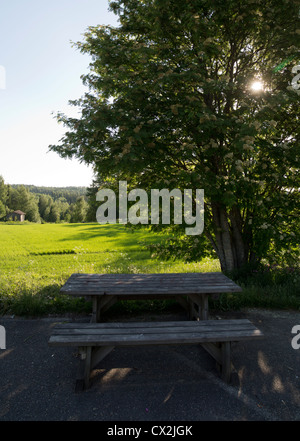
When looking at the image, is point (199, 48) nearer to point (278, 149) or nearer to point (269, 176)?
point (278, 149)

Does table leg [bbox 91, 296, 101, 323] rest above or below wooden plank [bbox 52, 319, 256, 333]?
below

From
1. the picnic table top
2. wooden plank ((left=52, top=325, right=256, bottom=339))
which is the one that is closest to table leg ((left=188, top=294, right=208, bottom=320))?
the picnic table top

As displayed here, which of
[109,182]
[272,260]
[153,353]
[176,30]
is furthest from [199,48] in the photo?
[153,353]

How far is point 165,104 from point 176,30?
1677 mm

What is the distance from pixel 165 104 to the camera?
16.6 ft

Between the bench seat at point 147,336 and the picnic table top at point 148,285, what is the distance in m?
0.61

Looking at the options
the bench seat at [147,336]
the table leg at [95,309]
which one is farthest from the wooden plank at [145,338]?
the table leg at [95,309]

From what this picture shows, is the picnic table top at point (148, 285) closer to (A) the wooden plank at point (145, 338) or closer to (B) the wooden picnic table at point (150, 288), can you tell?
(B) the wooden picnic table at point (150, 288)

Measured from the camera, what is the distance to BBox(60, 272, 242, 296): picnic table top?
359 cm

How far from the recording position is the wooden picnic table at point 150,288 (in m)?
3.60

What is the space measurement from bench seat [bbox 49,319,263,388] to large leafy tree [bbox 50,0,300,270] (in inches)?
95.1

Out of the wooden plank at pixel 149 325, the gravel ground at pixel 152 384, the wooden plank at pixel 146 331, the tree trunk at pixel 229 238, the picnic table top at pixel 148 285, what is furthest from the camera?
the tree trunk at pixel 229 238

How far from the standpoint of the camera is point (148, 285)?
3871 mm

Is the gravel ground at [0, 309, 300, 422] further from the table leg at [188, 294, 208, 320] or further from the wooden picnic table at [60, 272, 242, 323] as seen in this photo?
the wooden picnic table at [60, 272, 242, 323]
